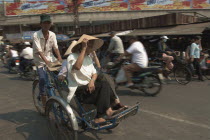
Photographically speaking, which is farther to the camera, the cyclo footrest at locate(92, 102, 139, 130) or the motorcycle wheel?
the motorcycle wheel

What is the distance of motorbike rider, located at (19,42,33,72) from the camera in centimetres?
902

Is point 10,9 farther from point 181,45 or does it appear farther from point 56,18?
point 181,45

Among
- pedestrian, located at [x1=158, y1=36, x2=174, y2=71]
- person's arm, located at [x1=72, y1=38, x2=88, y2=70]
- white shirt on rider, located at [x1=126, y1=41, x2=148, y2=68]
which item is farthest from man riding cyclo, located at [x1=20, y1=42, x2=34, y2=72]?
person's arm, located at [x1=72, y1=38, x2=88, y2=70]

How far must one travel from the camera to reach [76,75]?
2.97 meters

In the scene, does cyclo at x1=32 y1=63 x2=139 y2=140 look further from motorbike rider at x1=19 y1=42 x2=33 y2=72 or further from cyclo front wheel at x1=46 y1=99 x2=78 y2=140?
motorbike rider at x1=19 y1=42 x2=33 y2=72

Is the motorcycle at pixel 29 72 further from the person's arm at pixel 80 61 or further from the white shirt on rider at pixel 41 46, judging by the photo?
the person's arm at pixel 80 61

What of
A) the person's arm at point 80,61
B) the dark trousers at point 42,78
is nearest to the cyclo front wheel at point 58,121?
the person's arm at point 80,61

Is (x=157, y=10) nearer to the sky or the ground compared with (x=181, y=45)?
nearer to the sky

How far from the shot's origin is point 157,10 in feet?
99.2

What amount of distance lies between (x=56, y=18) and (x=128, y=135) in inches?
1230

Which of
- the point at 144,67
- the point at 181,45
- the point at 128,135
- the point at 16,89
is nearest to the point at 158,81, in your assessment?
the point at 144,67

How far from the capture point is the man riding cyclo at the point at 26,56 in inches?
355

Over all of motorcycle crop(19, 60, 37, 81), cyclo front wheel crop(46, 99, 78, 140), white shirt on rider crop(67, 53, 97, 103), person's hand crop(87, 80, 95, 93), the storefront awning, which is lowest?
motorcycle crop(19, 60, 37, 81)

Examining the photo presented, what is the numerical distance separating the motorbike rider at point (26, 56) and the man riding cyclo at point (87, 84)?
21.3 ft
